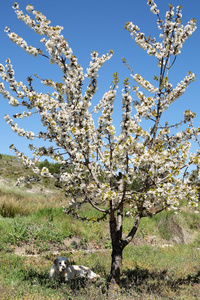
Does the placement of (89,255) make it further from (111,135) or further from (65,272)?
(111,135)

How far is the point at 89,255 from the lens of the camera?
8.84 metres

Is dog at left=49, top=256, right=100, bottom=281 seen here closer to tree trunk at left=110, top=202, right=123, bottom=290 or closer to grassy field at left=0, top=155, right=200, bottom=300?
grassy field at left=0, top=155, right=200, bottom=300

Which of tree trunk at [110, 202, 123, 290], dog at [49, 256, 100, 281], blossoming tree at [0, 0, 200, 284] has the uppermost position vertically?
blossoming tree at [0, 0, 200, 284]

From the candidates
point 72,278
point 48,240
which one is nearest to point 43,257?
point 48,240

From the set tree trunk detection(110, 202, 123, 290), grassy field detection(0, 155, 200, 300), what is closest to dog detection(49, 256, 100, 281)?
grassy field detection(0, 155, 200, 300)

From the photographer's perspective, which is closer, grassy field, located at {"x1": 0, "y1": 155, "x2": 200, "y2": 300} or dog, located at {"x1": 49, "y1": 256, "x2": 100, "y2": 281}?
grassy field, located at {"x1": 0, "y1": 155, "x2": 200, "y2": 300}

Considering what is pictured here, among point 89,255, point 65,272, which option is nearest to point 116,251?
point 65,272

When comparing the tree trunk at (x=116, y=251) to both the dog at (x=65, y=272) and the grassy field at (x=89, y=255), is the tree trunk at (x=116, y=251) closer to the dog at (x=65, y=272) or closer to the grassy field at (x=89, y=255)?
the grassy field at (x=89, y=255)

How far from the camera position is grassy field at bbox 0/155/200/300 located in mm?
5613

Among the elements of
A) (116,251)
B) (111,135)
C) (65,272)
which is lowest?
(65,272)

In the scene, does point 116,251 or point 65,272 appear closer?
point 116,251

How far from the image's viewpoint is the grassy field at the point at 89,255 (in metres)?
5.61

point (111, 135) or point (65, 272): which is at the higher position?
point (111, 135)

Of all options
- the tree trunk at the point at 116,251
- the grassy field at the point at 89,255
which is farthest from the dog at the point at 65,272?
the tree trunk at the point at 116,251
